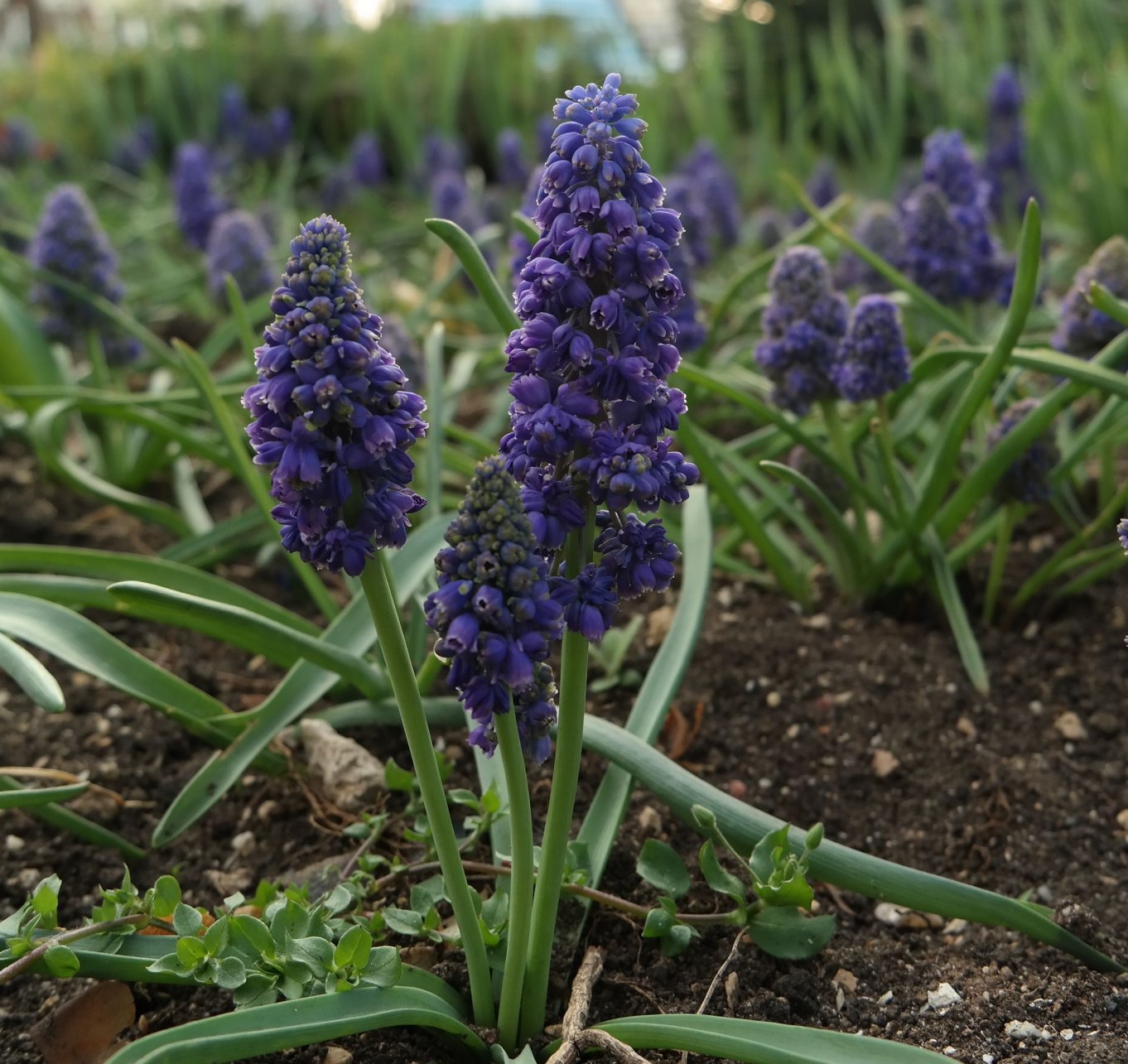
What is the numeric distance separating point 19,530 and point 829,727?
2.87 m

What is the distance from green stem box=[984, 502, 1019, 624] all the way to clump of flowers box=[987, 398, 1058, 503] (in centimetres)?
7

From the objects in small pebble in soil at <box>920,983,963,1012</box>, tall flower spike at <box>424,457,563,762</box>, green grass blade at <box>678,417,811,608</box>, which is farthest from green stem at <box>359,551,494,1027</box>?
green grass blade at <box>678,417,811,608</box>

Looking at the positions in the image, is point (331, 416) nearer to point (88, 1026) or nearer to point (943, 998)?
point (88, 1026)

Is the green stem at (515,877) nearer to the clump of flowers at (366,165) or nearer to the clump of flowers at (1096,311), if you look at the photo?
the clump of flowers at (1096,311)

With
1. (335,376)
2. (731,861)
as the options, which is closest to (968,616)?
(731,861)

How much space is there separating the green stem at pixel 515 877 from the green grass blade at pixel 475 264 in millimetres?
786

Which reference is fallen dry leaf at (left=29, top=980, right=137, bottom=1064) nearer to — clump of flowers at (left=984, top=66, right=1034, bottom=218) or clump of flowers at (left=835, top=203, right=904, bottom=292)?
clump of flowers at (left=835, top=203, right=904, bottom=292)

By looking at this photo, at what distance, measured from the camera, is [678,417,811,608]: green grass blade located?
3268 millimetres

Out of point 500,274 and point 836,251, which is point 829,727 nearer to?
point 836,251

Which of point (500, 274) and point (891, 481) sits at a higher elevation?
point (500, 274)

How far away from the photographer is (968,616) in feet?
12.0

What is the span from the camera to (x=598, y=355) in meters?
1.70

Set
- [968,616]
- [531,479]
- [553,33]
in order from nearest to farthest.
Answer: [531,479] < [968,616] < [553,33]

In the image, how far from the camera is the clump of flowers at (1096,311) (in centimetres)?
340
